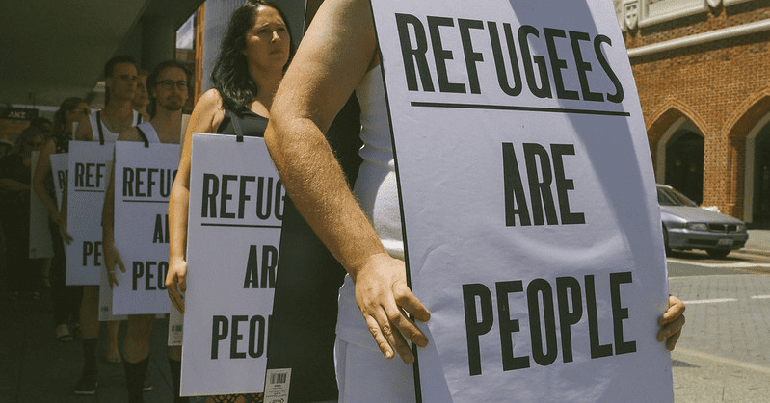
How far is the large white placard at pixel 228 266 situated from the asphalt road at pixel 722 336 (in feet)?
10.0

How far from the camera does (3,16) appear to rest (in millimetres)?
12945

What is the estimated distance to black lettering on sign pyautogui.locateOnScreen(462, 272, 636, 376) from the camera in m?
1.47

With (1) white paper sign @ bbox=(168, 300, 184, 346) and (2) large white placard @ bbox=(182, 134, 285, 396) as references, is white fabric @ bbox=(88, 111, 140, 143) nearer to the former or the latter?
(1) white paper sign @ bbox=(168, 300, 184, 346)

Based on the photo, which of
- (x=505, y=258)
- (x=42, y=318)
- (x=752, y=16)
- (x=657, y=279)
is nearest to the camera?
(x=505, y=258)

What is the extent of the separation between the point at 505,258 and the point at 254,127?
1722 mm

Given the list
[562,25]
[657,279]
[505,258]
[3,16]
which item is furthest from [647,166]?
[3,16]

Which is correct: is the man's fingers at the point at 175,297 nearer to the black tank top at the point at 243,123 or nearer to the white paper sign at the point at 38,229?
the black tank top at the point at 243,123

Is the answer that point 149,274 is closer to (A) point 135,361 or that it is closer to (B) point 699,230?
(A) point 135,361

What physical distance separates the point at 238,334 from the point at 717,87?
22.5 meters

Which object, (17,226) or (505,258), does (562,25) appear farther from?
(17,226)

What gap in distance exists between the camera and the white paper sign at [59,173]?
6012 mm

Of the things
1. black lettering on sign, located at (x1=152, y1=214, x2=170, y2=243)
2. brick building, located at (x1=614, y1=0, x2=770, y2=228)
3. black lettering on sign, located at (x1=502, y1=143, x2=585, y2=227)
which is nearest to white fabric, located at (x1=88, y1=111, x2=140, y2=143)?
black lettering on sign, located at (x1=152, y1=214, x2=170, y2=243)

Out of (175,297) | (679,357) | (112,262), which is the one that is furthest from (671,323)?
(679,357)

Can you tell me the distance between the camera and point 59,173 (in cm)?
604
